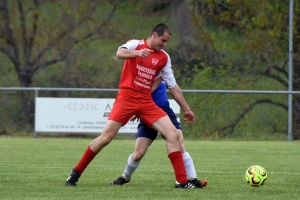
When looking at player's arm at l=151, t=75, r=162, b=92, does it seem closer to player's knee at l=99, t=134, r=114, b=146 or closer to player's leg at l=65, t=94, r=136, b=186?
player's leg at l=65, t=94, r=136, b=186

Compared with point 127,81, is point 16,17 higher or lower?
lower

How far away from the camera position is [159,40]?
8.02 meters

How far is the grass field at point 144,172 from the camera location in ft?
24.8

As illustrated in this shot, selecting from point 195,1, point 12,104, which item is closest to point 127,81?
point 12,104

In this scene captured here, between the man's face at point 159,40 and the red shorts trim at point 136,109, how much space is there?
0.56 m

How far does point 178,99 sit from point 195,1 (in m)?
14.7

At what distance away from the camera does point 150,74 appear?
26.7 ft

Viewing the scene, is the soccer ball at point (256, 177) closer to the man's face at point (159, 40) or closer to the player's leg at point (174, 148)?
the player's leg at point (174, 148)

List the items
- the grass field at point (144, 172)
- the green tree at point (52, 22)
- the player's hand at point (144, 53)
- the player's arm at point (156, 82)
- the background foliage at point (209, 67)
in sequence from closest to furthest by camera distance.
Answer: the grass field at point (144, 172)
the player's hand at point (144, 53)
the player's arm at point (156, 82)
the background foliage at point (209, 67)
the green tree at point (52, 22)

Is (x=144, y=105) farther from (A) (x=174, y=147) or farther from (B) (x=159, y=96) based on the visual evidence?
(A) (x=174, y=147)

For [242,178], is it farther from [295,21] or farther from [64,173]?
[295,21]

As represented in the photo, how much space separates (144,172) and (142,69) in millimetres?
2365

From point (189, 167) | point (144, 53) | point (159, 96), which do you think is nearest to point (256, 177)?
point (189, 167)

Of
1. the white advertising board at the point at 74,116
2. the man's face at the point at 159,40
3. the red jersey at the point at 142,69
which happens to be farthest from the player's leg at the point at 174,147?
the white advertising board at the point at 74,116
